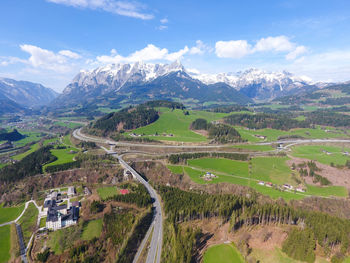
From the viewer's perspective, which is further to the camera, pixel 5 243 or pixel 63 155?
pixel 63 155

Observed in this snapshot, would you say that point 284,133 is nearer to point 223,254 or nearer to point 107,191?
point 223,254

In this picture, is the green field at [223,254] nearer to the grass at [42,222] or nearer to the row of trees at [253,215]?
the row of trees at [253,215]

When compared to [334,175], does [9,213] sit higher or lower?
lower

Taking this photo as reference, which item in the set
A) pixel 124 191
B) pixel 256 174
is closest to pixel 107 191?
pixel 124 191

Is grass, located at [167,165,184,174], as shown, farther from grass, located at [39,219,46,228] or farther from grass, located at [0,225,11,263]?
grass, located at [0,225,11,263]

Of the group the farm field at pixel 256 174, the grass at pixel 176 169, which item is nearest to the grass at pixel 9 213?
the grass at pixel 176 169

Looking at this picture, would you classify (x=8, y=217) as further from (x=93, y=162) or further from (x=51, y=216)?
(x=93, y=162)

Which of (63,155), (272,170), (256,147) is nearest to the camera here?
(272,170)
